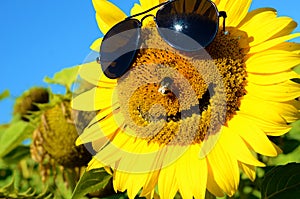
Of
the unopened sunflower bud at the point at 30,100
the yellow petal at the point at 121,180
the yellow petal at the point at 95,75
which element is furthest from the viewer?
the unopened sunflower bud at the point at 30,100

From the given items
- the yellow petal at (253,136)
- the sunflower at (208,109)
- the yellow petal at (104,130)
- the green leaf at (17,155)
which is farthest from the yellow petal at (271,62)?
the green leaf at (17,155)

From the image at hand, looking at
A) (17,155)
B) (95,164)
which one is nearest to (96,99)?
(95,164)

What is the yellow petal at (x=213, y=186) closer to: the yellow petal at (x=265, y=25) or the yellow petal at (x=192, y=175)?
the yellow petal at (x=192, y=175)

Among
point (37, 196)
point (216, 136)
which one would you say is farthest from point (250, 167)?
point (37, 196)

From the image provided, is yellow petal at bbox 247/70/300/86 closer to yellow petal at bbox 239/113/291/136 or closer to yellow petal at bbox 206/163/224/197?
yellow petal at bbox 239/113/291/136

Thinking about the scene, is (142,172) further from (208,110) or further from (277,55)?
(277,55)

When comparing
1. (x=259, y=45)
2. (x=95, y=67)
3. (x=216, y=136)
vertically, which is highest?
(x=95, y=67)
